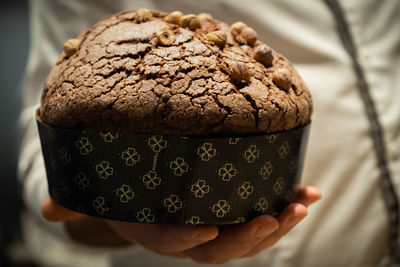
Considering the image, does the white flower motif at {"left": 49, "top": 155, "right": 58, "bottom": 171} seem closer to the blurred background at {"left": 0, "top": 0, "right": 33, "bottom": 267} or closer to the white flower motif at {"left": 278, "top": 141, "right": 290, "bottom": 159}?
the white flower motif at {"left": 278, "top": 141, "right": 290, "bottom": 159}

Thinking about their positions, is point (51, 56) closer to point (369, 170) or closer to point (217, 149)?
point (217, 149)

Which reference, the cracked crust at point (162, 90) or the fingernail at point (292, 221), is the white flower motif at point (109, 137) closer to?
the cracked crust at point (162, 90)

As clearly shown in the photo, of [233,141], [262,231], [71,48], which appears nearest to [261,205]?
[262,231]

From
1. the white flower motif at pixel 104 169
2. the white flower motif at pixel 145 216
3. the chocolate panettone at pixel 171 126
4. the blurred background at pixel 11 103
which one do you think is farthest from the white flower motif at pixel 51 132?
the blurred background at pixel 11 103

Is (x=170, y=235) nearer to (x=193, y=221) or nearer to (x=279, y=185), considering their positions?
(x=193, y=221)

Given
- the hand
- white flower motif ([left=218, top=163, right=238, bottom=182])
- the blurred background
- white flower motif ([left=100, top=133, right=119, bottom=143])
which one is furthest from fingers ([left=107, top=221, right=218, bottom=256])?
the blurred background

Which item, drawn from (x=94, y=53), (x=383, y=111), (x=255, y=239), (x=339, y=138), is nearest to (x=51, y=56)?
(x=94, y=53)
